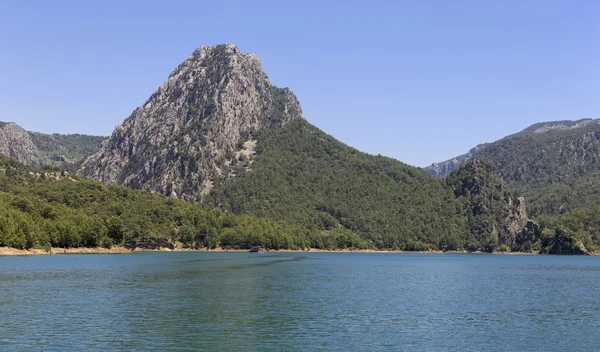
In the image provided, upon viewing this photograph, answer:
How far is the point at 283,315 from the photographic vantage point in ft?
289

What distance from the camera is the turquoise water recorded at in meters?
67.9

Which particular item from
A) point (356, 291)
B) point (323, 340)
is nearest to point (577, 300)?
point (356, 291)

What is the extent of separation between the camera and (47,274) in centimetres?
14612

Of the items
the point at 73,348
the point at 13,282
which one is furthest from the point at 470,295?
the point at 13,282

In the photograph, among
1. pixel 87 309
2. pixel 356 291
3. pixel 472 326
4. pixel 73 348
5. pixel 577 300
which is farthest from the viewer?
pixel 356 291

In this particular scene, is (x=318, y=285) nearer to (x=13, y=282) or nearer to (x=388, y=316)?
(x=388, y=316)

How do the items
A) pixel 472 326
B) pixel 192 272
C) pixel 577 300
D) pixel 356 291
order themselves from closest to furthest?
1. pixel 472 326
2. pixel 577 300
3. pixel 356 291
4. pixel 192 272

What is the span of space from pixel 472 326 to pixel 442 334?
874 cm

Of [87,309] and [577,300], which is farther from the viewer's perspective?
[577,300]

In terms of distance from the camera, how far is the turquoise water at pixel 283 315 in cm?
6794

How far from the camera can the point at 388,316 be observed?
8931 cm

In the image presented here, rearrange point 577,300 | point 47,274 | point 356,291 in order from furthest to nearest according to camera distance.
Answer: point 47,274
point 356,291
point 577,300

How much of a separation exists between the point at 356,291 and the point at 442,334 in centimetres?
5008

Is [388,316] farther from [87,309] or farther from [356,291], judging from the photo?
[87,309]
